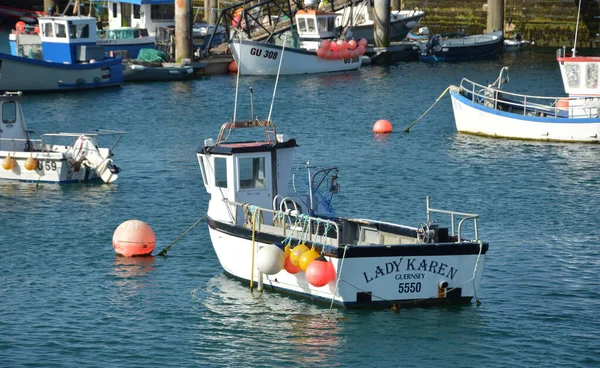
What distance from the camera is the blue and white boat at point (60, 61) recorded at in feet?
163

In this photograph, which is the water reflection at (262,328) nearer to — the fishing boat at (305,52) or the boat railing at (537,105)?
the boat railing at (537,105)

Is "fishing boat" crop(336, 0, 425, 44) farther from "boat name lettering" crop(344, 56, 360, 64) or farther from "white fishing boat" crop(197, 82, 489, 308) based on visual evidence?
"white fishing boat" crop(197, 82, 489, 308)

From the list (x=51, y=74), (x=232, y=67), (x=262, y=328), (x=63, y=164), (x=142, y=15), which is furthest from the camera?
(x=142, y=15)

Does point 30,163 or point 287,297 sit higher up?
point 30,163

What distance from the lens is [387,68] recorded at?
6300 centimetres

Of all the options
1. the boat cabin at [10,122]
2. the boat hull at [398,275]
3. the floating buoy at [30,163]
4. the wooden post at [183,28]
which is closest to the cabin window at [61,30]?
the wooden post at [183,28]

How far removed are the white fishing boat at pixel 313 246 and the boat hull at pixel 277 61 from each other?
34.4m

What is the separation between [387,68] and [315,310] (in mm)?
44339

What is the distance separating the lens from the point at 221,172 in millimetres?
21891

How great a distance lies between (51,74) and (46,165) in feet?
63.4

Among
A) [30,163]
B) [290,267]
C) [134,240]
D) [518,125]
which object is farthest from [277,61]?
[290,267]

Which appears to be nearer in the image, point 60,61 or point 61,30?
point 61,30

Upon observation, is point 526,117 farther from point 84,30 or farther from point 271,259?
point 271,259

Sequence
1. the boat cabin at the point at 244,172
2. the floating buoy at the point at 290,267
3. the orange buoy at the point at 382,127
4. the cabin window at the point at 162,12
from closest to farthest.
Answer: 1. the floating buoy at the point at 290,267
2. the boat cabin at the point at 244,172
3. the orange buoy at the point at 382,127
4. the cabin window at the point at 162,12
